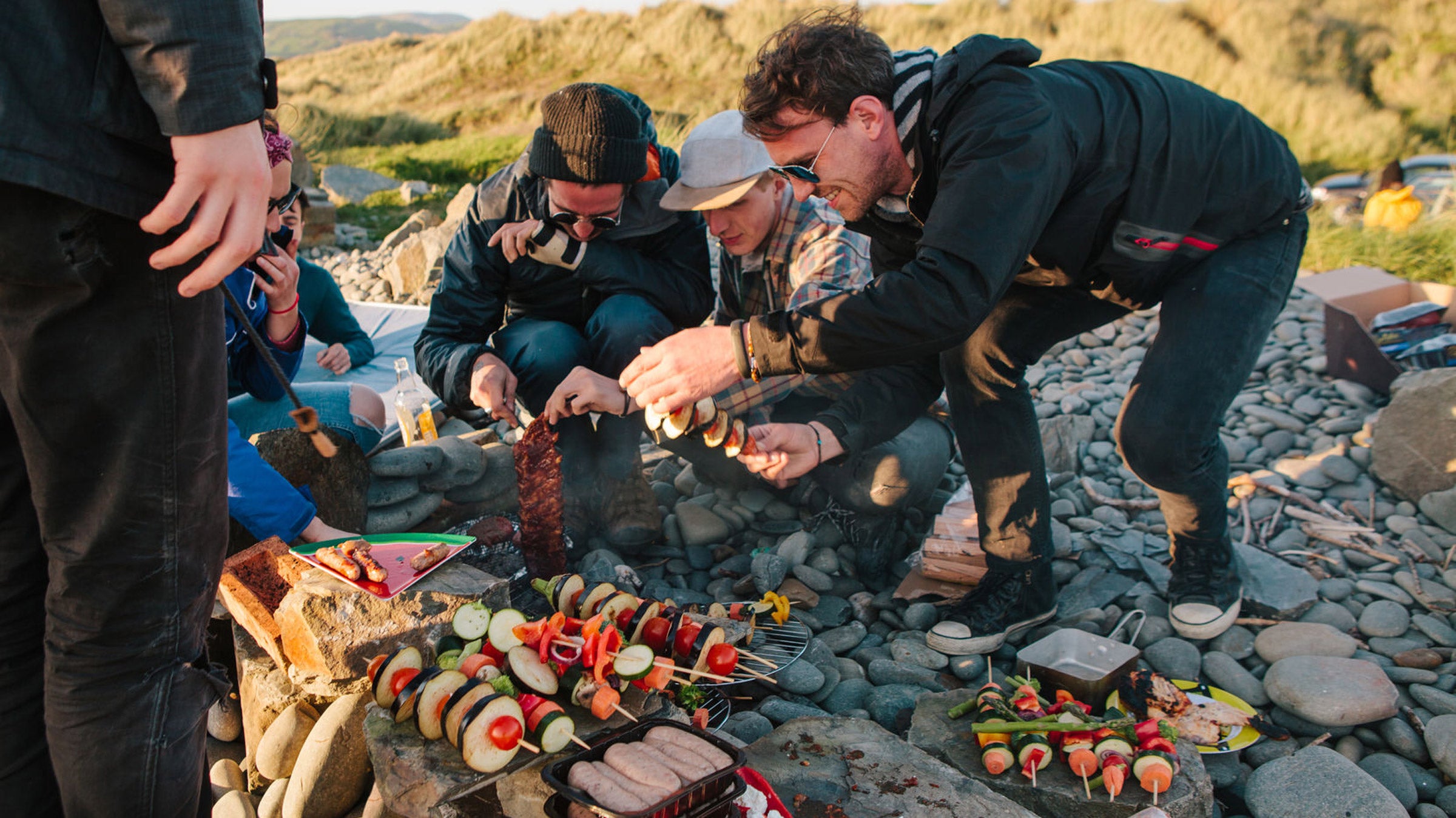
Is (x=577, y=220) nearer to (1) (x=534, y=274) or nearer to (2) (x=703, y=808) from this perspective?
(1) (x=534, y=274)

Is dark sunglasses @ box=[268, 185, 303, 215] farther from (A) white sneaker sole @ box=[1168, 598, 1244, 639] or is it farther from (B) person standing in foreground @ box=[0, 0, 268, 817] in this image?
(A) white sneaker sole @ box=[1168, 598, 1244, 639]

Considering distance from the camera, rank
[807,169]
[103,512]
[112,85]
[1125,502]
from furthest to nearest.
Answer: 1. [1125,502]
2. [807,169]
3. [103,512]
4. [112,85]

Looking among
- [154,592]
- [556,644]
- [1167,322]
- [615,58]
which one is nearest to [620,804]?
[556,644]

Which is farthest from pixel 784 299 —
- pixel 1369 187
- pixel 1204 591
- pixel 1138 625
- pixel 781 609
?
pixel 1369 187

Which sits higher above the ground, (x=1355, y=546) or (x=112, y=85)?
(x=112, y=85)

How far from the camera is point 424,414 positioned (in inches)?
209

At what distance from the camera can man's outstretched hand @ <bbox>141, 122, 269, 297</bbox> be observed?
154cm

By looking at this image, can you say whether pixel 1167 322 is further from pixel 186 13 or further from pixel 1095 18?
pixel 1095 18

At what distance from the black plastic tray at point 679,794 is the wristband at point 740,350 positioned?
104 cm

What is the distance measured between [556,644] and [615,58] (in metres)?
29.2

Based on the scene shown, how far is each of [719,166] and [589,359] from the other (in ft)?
3.65

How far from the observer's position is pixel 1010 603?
11.9 feet

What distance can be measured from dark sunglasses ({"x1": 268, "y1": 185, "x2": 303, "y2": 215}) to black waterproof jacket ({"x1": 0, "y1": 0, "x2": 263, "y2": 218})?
109 inches

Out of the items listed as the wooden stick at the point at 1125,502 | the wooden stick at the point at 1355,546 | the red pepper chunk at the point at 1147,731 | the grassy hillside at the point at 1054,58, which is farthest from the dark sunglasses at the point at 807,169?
the grassy hillside at the point at 1054,58
